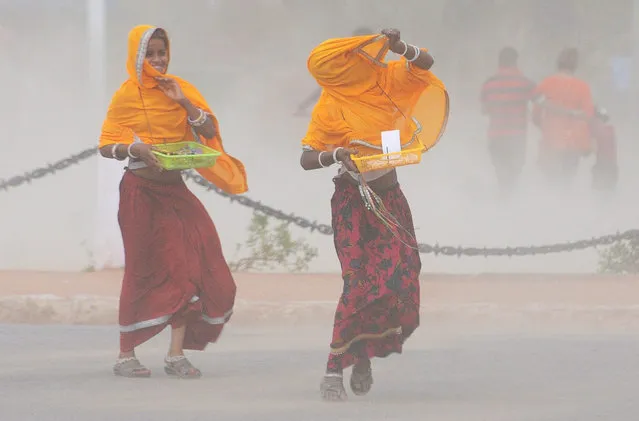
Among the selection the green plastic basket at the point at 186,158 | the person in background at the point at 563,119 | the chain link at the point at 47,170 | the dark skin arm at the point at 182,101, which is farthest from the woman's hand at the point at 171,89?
the person in background at the point at 563,119

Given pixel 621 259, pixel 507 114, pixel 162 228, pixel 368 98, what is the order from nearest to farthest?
1. pixel 368 98
2. pixel 162 228
3. pixel 621 259
4. pixel 507 114

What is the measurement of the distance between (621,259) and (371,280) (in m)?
6.37

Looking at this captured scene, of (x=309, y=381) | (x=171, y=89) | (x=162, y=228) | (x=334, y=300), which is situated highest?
(x=171, y=89)

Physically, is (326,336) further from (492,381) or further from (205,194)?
(205,194)

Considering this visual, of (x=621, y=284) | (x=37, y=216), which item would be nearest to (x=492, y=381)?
(x=621, y=284)

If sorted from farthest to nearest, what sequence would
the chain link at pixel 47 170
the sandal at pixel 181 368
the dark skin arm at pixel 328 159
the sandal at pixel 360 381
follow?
the chain link at pixel 47 170 < the sandal at pixel 181 368 < the sandal at pixel 360 381 < the dark skin arm at pixel 328 159

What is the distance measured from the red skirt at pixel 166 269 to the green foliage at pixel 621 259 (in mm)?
5577

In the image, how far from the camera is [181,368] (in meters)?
9.79

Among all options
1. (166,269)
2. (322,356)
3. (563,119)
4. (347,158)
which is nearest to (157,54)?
(166,269)

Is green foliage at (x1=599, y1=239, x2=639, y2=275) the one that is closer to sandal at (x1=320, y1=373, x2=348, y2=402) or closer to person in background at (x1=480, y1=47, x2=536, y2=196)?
person in background at (x1=480, y1=47, x2=536, y2=196)

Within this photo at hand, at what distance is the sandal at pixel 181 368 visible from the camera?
9758mm

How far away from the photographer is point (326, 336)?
11.8 metres

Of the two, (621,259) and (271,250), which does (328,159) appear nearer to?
(271,250)

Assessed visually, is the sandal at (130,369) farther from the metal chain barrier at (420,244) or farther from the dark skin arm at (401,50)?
the metal chain barrier at (420,244)
